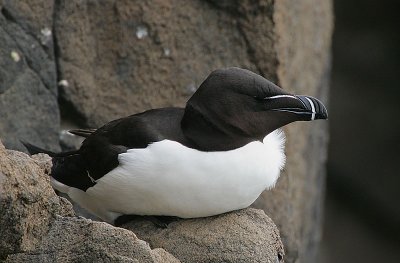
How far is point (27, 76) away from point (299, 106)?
5.53 feet

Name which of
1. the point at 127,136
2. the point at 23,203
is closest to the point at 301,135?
the point at 127,136

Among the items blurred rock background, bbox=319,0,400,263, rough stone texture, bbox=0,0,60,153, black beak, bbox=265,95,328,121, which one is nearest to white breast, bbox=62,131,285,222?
black beak, bbox=265,95,328,121

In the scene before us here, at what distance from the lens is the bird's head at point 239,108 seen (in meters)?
4.80

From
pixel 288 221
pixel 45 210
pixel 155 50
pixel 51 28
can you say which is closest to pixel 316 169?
pixel 288 221

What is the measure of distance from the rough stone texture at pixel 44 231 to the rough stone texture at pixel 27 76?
1.61 meters

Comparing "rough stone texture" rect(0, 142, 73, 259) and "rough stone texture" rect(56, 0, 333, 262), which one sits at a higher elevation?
"rough stone texture" rect(0, 142, 73, 259)

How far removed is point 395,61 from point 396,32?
0.86ft

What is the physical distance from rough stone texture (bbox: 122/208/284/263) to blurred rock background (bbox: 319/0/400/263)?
5920 millimetres

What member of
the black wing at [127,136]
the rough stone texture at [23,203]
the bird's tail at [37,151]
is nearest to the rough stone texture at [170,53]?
the bird's tail at [37,151]

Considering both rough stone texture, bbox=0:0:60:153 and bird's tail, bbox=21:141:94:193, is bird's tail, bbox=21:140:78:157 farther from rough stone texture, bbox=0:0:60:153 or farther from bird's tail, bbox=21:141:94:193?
rough stone texture, bbox=0:0:60:153

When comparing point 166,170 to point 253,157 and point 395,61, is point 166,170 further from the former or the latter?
point 395,61

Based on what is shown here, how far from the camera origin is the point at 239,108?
4.82 meters

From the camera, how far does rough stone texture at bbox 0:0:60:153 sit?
18.9 feet

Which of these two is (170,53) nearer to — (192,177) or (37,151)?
(37,151)
